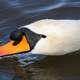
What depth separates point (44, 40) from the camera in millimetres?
5199

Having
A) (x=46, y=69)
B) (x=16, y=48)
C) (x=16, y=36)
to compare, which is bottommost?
(x=46, y=69)

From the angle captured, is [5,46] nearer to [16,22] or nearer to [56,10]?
[16,22]

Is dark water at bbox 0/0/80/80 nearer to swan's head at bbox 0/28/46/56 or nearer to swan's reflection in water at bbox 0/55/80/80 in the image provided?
swan's reflection in water at bbox 0/55/80/80

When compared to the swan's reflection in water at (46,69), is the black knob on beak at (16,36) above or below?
above

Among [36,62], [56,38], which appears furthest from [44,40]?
[36,62]

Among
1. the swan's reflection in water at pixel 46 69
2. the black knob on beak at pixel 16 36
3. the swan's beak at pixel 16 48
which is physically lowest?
the swan's reflection in water at pixel 46 69

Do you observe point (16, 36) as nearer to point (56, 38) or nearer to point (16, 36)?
point (16, 36)

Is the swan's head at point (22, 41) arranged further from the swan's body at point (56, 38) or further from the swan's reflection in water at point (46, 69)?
the swan's reflection in water at point (46, 69)

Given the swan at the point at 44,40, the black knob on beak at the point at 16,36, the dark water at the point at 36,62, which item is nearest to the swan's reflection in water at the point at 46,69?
the dark water at the point at 36,62

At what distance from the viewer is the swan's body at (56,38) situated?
5207 mm

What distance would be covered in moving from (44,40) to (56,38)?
0.49 ft

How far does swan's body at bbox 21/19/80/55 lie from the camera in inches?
205

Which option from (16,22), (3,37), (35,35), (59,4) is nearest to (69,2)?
(59,4)

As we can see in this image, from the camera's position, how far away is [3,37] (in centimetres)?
598
